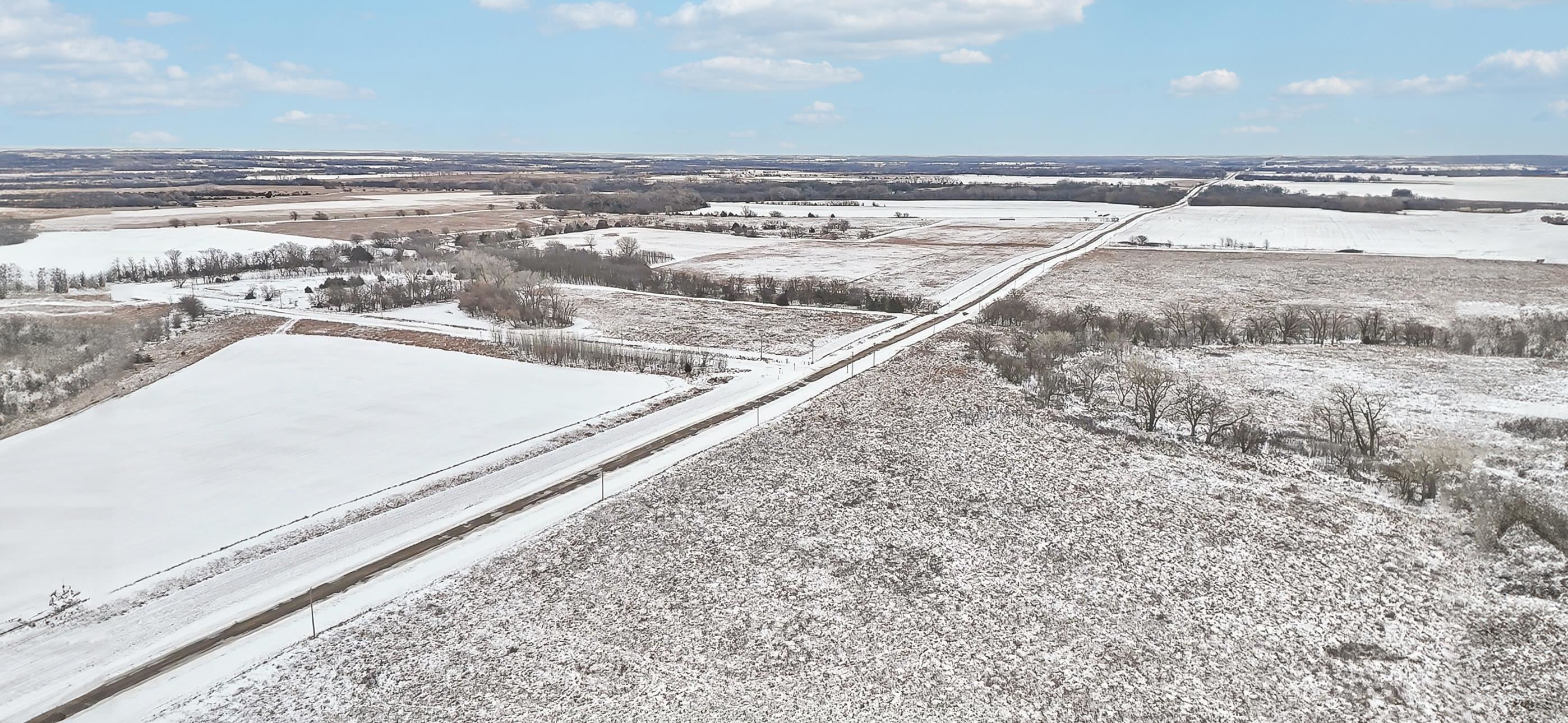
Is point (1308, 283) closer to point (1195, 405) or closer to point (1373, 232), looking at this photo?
point (1195, 405)

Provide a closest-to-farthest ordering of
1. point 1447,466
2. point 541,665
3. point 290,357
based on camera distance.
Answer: point 541,665 < point 1447,466 < point 290,357

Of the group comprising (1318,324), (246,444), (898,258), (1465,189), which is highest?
(1465,189)

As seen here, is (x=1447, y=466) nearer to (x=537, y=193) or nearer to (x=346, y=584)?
(x=346, y=584)

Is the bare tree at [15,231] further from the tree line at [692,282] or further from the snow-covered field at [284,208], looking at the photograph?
the tree line at [692,282]

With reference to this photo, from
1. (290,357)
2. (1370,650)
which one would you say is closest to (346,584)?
(1370,650)

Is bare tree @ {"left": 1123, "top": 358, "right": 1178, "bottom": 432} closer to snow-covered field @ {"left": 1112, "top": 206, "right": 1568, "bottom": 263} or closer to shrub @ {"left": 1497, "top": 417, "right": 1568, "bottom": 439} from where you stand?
shrub @ {"left": 1497, "top": 417, "right": 1568, "bottom": 439}

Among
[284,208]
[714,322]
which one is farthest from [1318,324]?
[284,208]

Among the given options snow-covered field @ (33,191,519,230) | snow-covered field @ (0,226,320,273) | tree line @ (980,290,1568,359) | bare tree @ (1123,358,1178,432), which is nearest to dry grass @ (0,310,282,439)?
snow-covered field @ (0,226,320,273)
